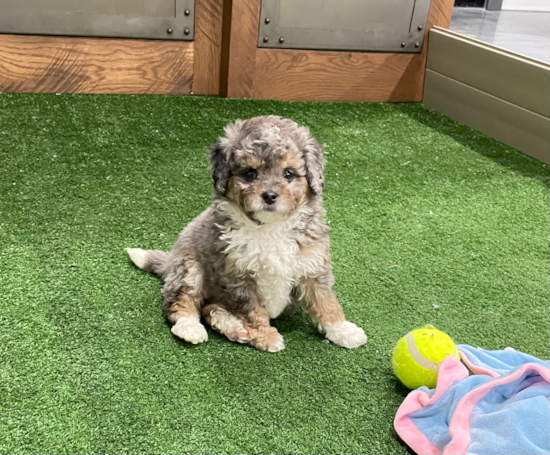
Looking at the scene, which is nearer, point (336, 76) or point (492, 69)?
point (492, 69)

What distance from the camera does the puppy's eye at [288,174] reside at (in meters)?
2.10

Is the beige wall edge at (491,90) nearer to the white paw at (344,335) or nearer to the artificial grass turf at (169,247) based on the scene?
the artificial grass turf at (169,247)

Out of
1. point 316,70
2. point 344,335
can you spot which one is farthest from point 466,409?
point 316,70

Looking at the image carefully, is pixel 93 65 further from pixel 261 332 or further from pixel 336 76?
pixel 261 332

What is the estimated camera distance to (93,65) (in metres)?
4.70

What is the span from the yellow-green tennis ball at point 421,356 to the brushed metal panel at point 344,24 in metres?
3.47

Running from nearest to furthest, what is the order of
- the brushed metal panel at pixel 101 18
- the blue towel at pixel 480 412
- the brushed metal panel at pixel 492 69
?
the blue towel at pixel 480 412 → the brushed metal panel at pixel 492 69 → the brushed metal panel at pixel 101 18

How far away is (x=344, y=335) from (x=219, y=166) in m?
0.80

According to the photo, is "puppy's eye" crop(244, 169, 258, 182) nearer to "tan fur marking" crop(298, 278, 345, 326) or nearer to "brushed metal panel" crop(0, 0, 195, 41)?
A: "tan fur marking" crop(298, 278, 345, 326)

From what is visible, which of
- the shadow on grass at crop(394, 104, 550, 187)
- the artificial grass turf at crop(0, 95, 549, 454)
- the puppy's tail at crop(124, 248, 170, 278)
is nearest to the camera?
the artificial grass turf at crop(0, 95, 549, 454)

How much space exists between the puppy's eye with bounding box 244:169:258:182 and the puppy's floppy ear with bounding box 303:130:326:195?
19 centimetres

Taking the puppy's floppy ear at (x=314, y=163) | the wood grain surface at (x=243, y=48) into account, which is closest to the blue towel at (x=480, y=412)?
the puppy's floppy ear at (x=314, y=163)

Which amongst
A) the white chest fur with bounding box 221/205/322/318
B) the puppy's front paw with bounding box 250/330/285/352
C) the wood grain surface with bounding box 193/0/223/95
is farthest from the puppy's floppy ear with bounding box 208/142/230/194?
the wood grain surface with bounding box 193/0/223/95

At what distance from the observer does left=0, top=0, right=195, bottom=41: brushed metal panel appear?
4.41 m
